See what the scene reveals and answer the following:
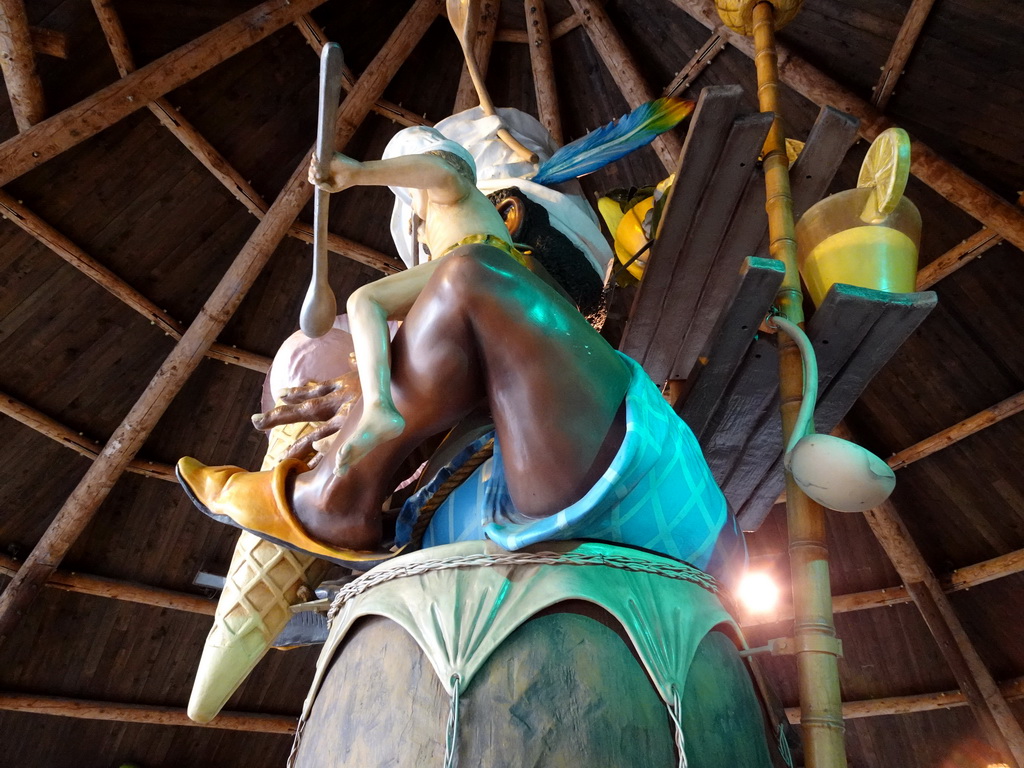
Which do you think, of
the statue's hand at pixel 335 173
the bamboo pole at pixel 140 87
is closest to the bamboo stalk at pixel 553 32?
the bamboo pole at pixel 140 87

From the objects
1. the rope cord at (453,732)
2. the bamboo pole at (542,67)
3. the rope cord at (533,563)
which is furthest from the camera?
the bamboo pole at (542,67)

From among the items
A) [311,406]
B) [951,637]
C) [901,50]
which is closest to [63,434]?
[311,406]

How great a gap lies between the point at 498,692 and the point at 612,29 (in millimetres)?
3895

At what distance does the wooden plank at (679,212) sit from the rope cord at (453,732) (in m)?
1.36

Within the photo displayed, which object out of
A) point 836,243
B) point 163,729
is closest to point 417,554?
point 836,243

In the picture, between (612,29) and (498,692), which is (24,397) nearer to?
(612,29)

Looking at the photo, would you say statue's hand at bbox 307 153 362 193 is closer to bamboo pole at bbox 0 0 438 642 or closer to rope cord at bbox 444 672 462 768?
rope cord at bbox 444 672 462 768

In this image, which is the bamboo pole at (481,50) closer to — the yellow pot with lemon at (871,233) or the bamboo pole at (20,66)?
the bamboo pole at (20,66)

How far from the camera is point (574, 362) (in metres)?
1.30

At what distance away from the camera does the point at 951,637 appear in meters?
4.11

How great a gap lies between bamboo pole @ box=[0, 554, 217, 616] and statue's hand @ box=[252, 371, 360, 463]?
3414 millimetres

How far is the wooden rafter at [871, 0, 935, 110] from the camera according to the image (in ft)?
10.3

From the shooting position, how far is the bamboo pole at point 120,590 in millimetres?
4277

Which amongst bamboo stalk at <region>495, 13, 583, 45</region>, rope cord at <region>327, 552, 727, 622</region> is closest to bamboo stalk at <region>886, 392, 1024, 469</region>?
bamboo stalk at <region>495, 13, 583, 45</region>
